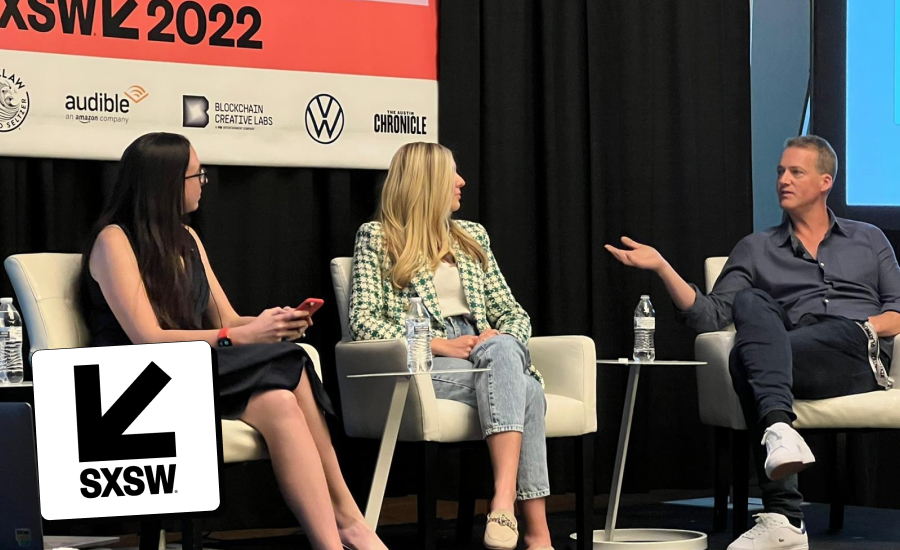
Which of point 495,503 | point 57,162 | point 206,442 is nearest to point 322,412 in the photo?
point 495,503

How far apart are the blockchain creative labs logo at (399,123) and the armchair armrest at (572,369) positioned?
918mm

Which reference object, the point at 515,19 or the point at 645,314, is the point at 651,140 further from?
the point at 645,314

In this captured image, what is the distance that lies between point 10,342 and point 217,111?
0.98 metres

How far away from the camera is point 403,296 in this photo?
3.74 meters

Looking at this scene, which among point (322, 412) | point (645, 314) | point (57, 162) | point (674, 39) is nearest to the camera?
point (322, 412)

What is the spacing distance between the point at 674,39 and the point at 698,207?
665 mm

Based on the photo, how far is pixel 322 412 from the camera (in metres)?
3.16

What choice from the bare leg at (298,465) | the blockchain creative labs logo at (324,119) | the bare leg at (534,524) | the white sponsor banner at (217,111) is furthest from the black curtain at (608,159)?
the bare leg at (298,465)

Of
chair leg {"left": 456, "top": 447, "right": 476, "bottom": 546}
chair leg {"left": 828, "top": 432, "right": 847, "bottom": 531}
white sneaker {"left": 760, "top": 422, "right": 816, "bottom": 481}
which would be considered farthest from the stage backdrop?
chair leg {"left": 828, "top": 432, "right": 847, "bottom": 531}

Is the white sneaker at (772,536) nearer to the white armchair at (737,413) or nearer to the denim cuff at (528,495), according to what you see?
the white armchair at (737,413)

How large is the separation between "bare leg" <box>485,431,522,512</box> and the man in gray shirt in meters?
0.68

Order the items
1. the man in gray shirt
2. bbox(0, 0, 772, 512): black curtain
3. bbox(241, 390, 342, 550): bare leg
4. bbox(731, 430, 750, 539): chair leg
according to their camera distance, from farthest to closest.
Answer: bbox(0, 0, 772, 512): black curtain, bbox(731, 430, 750, 539): chair leg, the man in gray shirt, bbox(241, 390, 342, 550): bare leg

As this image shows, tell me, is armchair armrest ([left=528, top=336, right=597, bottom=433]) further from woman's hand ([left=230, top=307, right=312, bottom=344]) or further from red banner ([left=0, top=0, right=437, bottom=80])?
red banner ([left=0, top=0, right=437, bottom=80])

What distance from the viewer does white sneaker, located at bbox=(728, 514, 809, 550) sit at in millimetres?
3418
